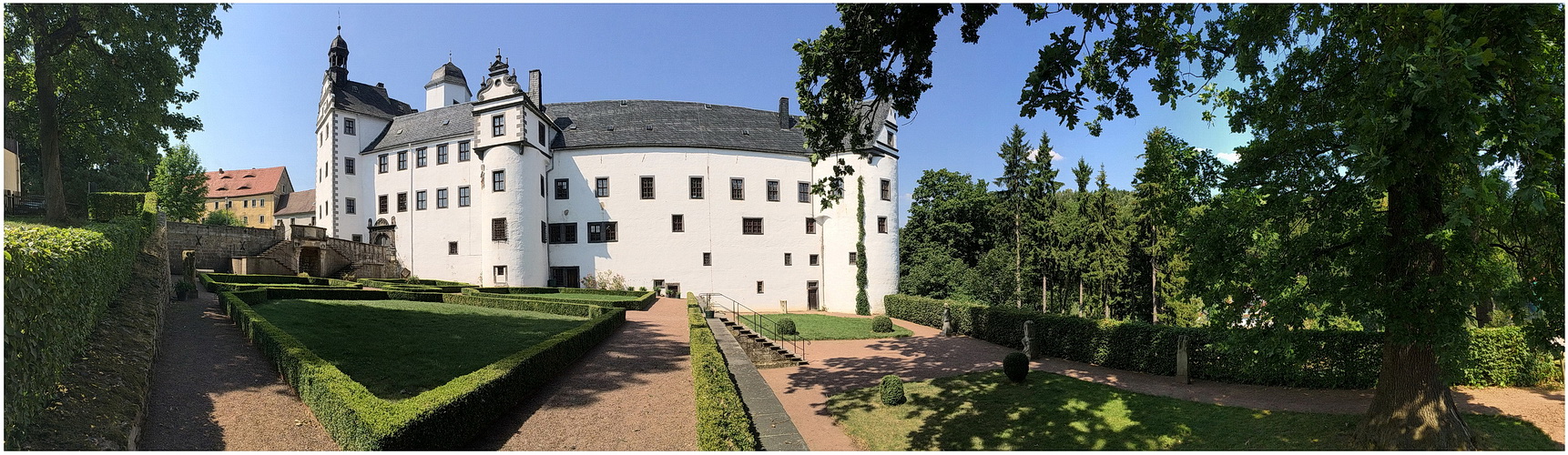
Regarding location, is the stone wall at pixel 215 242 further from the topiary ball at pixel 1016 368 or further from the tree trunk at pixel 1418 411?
the tree trunk at pixel 1418 411

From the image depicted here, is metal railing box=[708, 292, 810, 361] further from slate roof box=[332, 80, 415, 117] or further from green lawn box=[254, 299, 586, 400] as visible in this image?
slate roof box=[332, 80, 415, 117]

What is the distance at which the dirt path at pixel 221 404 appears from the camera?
24.3 feet

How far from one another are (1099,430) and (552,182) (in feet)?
107

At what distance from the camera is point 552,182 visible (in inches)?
1423

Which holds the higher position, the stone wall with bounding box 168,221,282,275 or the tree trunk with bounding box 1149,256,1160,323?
the stone wall with bounding box 168,221,282,275

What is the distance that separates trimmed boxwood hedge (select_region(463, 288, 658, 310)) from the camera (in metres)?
25.7

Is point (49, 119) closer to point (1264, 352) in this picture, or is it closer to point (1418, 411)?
point (1264, 352)

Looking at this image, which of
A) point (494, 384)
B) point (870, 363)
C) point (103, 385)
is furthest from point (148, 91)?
point (870, 363)

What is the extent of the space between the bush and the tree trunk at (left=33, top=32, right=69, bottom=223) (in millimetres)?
13341

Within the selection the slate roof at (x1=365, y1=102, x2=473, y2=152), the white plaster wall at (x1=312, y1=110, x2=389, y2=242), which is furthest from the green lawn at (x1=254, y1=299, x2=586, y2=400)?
the white plaster wall at (x1=312, y1=110, x2=389, y2=242)

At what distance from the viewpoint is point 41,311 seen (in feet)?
18.2

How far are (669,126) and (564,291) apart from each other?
12.2 m

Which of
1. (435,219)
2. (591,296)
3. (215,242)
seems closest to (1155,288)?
(591,296)

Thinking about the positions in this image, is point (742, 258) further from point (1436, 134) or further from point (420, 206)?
point (1436, 134)
